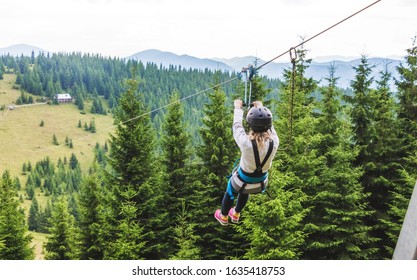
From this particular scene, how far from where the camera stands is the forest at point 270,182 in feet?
42.8

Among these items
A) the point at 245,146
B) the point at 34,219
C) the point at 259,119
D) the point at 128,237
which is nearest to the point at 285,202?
the point at 128,237

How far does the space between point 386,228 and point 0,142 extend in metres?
138

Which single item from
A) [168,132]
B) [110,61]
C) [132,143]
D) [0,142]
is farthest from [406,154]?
[110,61]

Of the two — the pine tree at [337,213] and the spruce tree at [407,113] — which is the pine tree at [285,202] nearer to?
the pine tree at [337,213]

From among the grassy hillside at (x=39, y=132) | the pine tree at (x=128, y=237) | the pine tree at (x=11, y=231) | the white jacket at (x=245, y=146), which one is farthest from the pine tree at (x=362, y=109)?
the grassy hillside at (x=39, y=132)

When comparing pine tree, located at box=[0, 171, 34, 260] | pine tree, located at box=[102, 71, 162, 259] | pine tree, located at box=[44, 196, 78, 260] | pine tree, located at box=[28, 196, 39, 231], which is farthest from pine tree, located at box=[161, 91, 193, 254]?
pine tree, located at box=[28, 196, 39, 231]

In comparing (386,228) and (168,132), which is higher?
(168,132)

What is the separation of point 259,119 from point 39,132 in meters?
147

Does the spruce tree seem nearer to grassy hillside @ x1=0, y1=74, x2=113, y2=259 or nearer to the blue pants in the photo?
the blue pants

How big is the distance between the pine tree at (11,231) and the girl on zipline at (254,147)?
14379 mm

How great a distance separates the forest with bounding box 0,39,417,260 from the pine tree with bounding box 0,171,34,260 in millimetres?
48

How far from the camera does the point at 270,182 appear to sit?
11.4 meters
